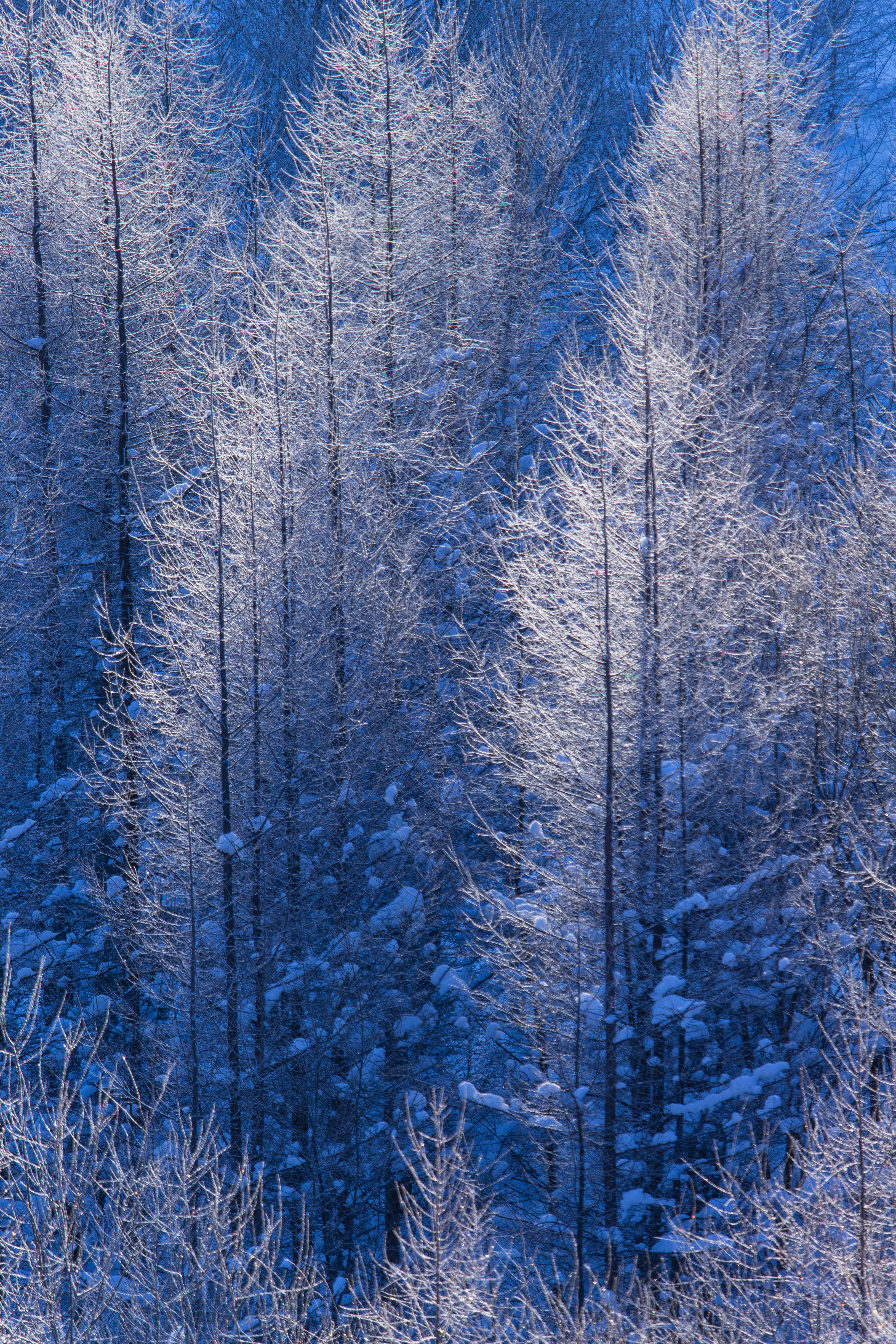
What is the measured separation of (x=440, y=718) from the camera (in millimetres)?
19672

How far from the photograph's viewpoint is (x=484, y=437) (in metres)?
24.3

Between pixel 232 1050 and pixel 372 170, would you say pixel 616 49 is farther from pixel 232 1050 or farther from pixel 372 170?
pixel 232 1050

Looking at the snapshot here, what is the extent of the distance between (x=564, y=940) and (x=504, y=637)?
789 centimetres

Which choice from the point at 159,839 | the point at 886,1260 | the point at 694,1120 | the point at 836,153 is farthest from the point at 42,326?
the point at 836,153

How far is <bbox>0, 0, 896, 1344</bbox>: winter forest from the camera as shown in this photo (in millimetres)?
13055

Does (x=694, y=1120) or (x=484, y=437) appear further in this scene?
(x=484, y=437)

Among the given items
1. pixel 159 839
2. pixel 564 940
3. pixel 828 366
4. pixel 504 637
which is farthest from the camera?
pixel 828 366

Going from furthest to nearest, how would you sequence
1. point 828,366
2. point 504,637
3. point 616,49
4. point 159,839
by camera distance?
1. point 616,49
2. point 828,366
3. point 504,637
4. point 159,839

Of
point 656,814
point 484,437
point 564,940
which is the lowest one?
point 564,940

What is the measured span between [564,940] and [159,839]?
23.7 feet

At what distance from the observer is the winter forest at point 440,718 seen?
42.8 ft

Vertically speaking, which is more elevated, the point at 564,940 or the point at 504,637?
the point at 504,637

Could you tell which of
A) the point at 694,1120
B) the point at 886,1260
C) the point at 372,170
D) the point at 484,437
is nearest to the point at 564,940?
the point at 694,1120

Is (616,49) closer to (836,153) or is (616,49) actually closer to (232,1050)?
(836,153)
